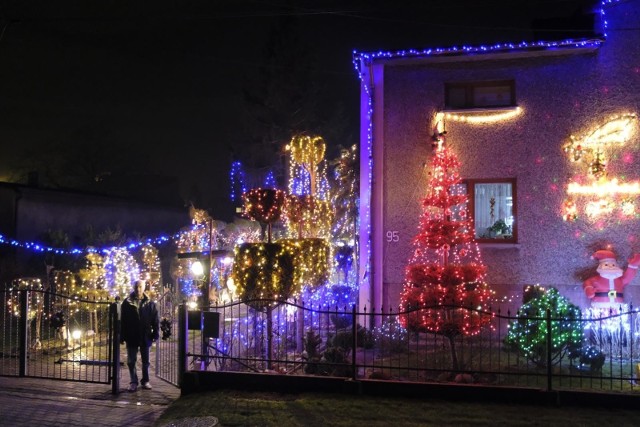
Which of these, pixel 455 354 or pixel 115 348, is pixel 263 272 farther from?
pixel 455 354

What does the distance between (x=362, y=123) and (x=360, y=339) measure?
502cm

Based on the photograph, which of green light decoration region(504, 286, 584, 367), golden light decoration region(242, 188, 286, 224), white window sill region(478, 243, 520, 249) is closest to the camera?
green light decoration region(504, 286, 584, 367)

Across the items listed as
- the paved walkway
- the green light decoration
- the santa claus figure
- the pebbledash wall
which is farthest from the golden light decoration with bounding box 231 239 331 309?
the santa claus figure

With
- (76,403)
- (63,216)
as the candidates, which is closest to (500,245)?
(76,403)

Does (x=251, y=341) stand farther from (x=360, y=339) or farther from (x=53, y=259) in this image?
(x=53, y=259)

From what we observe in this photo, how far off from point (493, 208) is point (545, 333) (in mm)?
4095

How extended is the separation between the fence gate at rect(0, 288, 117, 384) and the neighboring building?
331 centimetres

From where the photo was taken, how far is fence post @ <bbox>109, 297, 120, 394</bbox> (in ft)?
29.1


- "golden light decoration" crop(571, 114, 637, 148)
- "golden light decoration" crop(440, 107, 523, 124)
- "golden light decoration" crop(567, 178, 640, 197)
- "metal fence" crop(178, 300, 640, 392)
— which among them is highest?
"golden light decoration" crop(440, 107, 523, 124)

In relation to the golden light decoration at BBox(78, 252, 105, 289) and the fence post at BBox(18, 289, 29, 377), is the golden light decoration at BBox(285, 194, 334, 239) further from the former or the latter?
the golden light decoration at BBox(78, 252, 105, 289)

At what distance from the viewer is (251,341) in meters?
11.1

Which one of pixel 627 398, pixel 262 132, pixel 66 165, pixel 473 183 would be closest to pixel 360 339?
pixel 473 183

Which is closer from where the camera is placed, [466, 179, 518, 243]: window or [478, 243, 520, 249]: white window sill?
[478, 243, 520, 249]: white window sill

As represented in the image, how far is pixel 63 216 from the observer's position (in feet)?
72.9
